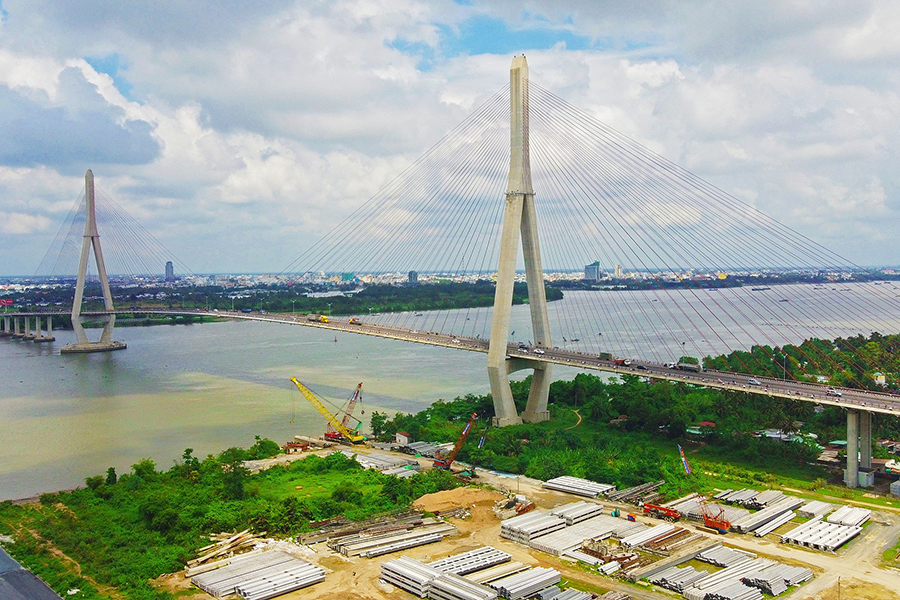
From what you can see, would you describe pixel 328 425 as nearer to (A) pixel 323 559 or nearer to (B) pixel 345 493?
(B) pixel 345 493

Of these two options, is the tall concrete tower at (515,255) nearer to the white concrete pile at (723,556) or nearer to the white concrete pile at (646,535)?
the white concrete pile at (646,535)

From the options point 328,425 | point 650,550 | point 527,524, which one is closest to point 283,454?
point 328,425

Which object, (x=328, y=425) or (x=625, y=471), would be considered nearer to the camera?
(x=625, y=471)

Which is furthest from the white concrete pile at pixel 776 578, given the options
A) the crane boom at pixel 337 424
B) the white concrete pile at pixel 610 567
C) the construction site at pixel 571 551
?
the crane boom at pixel 337 424

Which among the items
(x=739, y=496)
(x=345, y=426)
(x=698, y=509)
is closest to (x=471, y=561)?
(x=698, y=509)

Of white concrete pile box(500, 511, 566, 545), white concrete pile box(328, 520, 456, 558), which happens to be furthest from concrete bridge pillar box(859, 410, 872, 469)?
white concrete pile box(328, 520, 456, 558)
